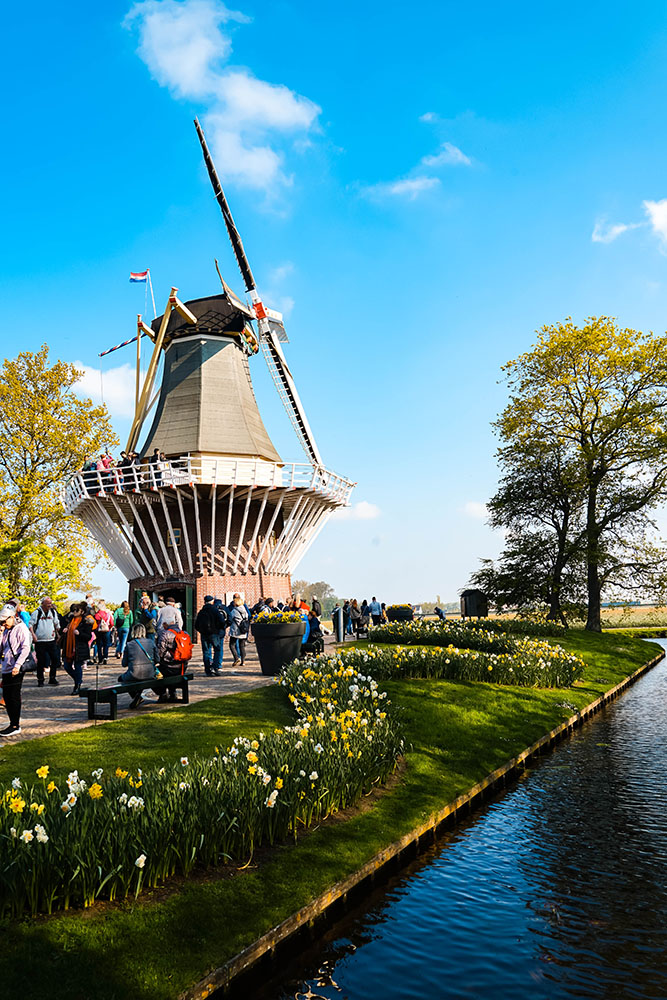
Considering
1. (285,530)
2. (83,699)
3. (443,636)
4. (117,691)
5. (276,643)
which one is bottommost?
(83,699)

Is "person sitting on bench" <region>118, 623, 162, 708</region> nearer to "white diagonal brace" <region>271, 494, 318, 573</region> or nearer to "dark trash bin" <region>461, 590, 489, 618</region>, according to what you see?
"white diagonal brace" <region>271, 494, 318, 573</region>

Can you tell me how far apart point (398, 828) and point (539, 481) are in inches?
1238

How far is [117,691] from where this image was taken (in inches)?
449

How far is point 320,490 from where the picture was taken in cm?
3203

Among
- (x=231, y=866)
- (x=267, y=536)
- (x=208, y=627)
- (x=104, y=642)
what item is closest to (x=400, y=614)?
(x=267, y=536)

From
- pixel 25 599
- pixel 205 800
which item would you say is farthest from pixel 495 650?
pixel 25 599

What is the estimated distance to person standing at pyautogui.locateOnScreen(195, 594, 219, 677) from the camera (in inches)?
655

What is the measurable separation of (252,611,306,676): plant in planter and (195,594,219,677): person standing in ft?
3.25

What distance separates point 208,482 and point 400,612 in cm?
1135

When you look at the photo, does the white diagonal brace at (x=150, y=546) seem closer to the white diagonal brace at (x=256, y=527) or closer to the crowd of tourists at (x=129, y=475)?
the crowd of tourists at (x=129, y=475)

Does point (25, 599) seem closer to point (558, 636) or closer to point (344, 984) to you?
point (558, 636)

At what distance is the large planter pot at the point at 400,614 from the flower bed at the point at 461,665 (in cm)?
1559

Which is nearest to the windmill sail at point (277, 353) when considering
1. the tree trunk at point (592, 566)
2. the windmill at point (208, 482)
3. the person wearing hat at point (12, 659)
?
the windmill at point (208, 482)

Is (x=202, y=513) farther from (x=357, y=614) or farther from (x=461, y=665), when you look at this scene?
(x=461, y=665)
